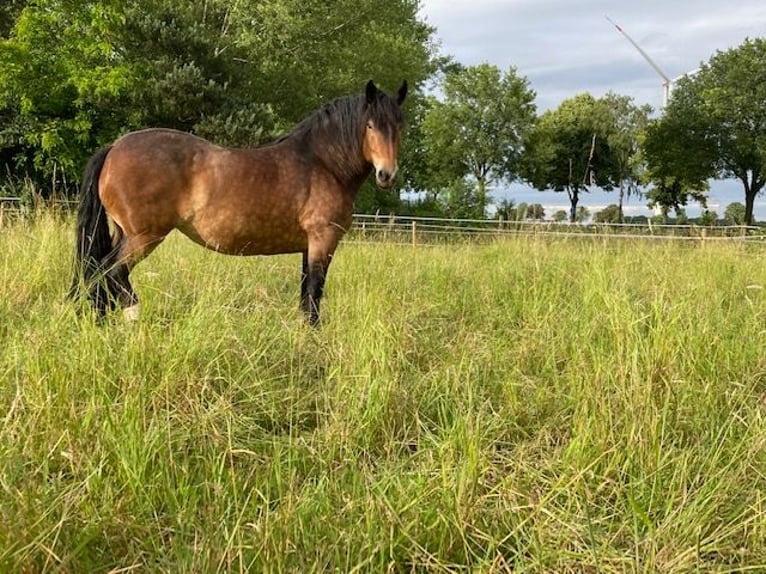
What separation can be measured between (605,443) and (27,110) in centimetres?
1636

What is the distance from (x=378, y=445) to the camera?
188 centimetres

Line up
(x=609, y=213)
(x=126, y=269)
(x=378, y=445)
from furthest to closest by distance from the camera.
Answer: (x=609, y=213)
(x=126, y=269)
(x=378, y=445)

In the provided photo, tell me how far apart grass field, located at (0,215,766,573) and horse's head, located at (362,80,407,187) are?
3.23ft

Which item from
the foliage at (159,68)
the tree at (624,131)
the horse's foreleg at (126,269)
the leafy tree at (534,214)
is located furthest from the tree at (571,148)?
the horse's foreleg at (126,269)

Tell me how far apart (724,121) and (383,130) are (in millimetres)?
31476

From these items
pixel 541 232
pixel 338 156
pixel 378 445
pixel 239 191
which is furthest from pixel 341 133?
pixel 541 232

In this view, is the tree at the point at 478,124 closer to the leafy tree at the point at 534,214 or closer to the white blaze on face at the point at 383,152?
the leafy tree at the point at 534,214

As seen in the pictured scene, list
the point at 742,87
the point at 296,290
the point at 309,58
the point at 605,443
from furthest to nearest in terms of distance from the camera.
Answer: the point at 742,87 < the point at 309,58 < the point at 296,290 < the point at 605,443

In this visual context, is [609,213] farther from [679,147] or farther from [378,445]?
[378,445]

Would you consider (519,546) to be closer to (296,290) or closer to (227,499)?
(227,499)

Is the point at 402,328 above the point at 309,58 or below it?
below

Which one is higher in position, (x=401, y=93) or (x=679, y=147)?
(x=679, y=147)

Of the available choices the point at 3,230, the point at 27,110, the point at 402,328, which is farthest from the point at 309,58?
the point at 402,328

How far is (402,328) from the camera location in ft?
9.36
